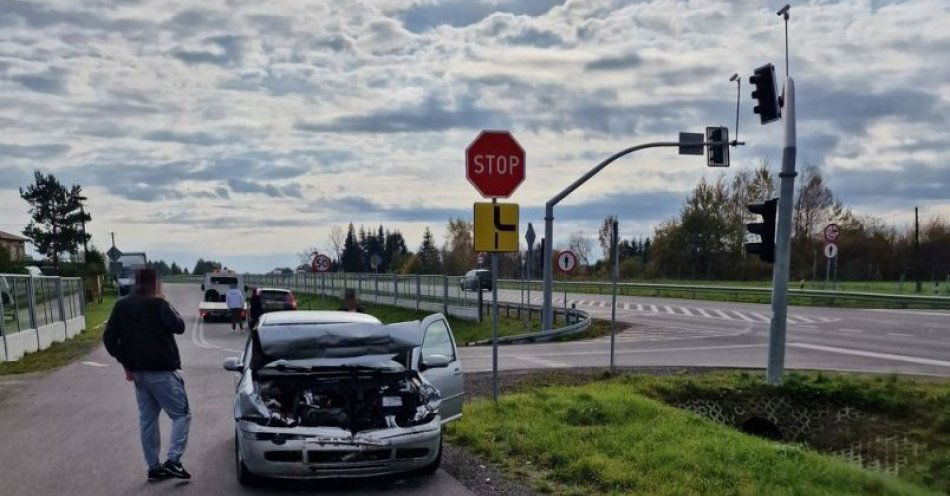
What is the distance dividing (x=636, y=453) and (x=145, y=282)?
4.65 metres

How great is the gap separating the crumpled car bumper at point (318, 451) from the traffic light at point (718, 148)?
61.8 ft

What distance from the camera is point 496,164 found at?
1027 cm

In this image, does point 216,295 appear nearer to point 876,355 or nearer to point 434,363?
point 876,355

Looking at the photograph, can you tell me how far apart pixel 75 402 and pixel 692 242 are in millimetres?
67643

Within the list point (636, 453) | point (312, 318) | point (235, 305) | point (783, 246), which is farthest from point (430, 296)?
point (636, 453)

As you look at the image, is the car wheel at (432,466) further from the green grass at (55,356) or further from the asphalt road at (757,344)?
the green grass at (55,356)

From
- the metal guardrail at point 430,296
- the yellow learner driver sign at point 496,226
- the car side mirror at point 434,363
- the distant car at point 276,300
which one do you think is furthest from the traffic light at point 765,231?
the distant car at point 276,300

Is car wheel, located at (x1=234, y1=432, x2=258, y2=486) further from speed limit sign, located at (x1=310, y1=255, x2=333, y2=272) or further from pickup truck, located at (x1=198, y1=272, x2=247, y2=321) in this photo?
speed limit sign, located at (x1=310, y1=255, x2=333, y2=272)

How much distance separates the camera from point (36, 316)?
22.2 metres

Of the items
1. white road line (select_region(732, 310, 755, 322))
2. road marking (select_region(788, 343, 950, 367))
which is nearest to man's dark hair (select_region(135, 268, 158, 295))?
road marking (select_region(788, 343, 950, 367))

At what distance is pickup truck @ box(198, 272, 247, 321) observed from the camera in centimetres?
3603

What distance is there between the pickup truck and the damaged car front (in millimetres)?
26346

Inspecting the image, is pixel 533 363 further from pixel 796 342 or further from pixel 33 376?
pixel 33 376

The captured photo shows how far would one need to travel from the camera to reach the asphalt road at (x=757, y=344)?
1711 centimetres
